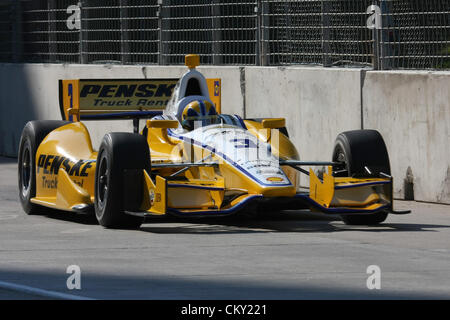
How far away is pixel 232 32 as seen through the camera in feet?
50.9

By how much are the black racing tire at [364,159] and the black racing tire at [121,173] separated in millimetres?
1867

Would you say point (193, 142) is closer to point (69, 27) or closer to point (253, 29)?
point (253, 29)

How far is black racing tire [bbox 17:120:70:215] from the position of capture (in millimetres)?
11727

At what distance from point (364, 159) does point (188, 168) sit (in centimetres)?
164

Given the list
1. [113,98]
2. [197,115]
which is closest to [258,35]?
[113,98]

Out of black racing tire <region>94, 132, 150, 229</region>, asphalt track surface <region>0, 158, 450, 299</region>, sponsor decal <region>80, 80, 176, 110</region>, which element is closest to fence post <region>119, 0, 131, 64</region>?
sponsor decal <region>80, 80, 176, 110</region>

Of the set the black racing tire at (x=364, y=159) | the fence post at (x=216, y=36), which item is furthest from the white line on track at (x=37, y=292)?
the fence post at (x=216, y=36)

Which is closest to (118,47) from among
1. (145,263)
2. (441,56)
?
(441,56)

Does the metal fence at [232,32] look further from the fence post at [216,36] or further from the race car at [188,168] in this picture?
the race car at [188,168]

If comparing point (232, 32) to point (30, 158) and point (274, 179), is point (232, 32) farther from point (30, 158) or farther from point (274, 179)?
point (274, 179)

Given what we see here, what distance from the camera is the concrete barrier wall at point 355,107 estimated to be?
12.1 meters

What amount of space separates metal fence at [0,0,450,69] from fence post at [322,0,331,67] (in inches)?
0.5

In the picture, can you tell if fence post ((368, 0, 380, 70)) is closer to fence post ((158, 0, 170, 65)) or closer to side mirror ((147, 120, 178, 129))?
side mirror ((147, 120, 178, 129))
